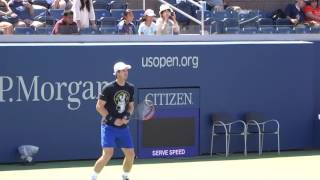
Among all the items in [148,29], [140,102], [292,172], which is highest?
[148,29]

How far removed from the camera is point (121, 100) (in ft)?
35.9

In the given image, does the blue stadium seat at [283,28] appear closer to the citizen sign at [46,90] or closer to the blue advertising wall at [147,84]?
the blue advertising wall at [147,84]

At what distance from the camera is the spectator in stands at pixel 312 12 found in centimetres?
1802

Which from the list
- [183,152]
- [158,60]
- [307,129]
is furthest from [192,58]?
[307,129]

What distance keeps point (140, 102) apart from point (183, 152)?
4.05 feet

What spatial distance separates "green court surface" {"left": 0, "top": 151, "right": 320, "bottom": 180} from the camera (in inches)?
473

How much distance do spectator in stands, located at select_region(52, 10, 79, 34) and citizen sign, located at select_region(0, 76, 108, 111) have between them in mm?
928

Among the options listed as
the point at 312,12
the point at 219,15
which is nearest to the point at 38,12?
the point at 219,15

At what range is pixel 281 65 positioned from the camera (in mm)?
14688

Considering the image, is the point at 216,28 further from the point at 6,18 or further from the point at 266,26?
the point at 6,18

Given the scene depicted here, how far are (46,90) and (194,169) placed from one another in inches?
107

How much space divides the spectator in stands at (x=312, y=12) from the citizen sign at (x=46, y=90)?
6.49 m

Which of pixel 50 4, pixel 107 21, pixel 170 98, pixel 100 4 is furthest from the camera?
pixel 100 4

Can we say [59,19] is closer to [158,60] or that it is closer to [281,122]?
[158,60]
